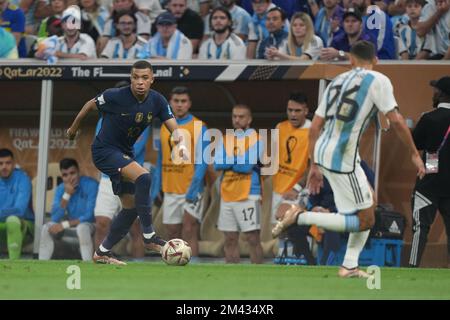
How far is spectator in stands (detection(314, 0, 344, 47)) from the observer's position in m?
15.0

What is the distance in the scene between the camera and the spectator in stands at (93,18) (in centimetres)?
1669

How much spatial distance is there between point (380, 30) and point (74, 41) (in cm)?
425

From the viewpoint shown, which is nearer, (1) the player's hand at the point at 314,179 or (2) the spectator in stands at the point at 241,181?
(1) the player's hand at the point at 314,179

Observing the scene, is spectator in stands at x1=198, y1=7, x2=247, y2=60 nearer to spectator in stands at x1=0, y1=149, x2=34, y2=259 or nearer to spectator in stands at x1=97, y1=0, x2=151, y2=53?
spectator in stands at x1=97, y1=0, x2=151, y2=53

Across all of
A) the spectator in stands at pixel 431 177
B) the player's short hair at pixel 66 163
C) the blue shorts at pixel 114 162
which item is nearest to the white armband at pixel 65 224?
the player's short hair at pixel 66 163

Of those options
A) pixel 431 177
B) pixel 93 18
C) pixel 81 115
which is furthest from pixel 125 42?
pixel 431 177

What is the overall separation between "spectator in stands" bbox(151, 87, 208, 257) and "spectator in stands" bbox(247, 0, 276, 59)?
3.96 ft

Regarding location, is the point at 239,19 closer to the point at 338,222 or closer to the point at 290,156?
the point at 290,156

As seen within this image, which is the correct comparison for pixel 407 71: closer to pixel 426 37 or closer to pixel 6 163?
pixel 426 37

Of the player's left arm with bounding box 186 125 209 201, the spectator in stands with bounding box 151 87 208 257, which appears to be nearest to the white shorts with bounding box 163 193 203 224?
the spectator in stands with bounding box 151 87 208 257

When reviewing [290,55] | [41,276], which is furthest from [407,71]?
[41,276]

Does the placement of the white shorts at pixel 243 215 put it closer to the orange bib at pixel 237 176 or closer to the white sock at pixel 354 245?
the orange bib at pixel 237 176

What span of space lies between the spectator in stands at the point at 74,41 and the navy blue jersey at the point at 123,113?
4.08 m

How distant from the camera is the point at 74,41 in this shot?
15.8 meters
